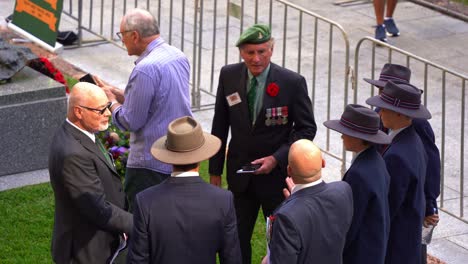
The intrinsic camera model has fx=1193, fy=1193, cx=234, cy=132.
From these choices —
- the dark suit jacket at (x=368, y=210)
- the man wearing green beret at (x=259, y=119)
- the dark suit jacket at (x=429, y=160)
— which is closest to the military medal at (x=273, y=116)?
the man wearing green beret at (x=259, y=119)

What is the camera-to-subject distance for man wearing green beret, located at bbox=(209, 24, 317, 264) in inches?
315

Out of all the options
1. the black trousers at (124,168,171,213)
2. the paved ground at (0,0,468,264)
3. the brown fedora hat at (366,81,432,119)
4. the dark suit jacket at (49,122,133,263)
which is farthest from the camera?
the paved ground at (0,0,468,264)

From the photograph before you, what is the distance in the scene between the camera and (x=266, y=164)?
7.97m

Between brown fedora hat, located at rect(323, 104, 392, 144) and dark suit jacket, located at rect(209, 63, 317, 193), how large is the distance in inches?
31.8

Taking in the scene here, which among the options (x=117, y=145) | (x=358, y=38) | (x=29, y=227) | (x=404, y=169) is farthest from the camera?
(x=358, y=38)

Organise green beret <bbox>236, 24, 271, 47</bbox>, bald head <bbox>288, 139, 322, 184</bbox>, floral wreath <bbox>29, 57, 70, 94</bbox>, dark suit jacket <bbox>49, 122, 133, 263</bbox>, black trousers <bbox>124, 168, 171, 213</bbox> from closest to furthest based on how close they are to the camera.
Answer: bald head <bbox>288, 139, 322, 184</bbox>
dark suit jacket <bbox>49, 122, 133, 263</bbox>
green beret <bbox>236, 24, 271, 47</bbox>
black trousers <bbox>124, 168, 171, 213</bbox>
floral wreath <bbox>29, 57, 70, 94</bbox>

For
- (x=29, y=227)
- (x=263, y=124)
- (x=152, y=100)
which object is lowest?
(x=29, y=227)

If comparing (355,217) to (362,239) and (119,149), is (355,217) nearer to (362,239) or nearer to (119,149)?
(362,239)

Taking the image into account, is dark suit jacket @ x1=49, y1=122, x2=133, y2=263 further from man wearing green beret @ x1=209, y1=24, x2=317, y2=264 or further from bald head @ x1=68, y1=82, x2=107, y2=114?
man wearing green beret @ x1=209, y1=24, x2=317, y2=264

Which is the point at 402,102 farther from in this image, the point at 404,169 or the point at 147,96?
the point at 147,96

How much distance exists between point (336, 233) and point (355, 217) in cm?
45

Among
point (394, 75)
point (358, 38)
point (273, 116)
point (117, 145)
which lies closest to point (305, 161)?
point (273, 116)

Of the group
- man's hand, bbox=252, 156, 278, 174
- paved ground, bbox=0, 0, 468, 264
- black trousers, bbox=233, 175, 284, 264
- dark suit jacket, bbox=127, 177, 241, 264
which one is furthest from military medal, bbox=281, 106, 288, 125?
paved ground, bbox=0, 0, 468, 264

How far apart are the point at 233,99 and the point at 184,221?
186 centimetres
